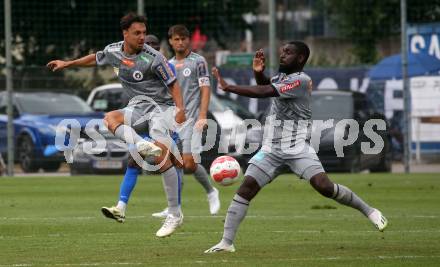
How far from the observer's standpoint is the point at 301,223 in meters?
14.2

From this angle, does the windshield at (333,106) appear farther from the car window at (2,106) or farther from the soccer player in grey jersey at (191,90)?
the soccer player in grey jersey at (191,90)

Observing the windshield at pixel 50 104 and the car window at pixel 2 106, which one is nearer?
the car window at pixel 2 106

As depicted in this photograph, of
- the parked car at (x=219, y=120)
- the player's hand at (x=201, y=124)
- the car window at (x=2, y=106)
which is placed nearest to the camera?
the player's hand at (x=201, y=124)

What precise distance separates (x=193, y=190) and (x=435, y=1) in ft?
33.1

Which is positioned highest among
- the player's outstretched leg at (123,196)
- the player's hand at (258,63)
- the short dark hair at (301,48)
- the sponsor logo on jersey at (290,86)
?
the short dark hair at (301,48)

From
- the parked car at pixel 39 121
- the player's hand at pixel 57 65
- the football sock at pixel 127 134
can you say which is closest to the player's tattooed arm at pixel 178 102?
the football sock at pixel 127 134

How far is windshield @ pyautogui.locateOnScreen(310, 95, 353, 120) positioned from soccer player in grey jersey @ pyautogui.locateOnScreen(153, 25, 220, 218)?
975 cm

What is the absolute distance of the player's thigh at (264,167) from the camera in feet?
36.7

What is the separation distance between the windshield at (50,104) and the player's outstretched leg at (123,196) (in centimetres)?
1293

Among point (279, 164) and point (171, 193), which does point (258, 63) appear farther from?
point (171, 193)

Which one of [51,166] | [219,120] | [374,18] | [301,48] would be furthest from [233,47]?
[301,48]

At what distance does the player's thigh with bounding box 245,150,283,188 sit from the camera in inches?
440

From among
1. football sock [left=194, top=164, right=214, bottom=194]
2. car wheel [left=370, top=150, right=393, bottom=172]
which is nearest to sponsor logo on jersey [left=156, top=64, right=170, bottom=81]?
football sock [left=194, top=164, right=214, bottom=194]

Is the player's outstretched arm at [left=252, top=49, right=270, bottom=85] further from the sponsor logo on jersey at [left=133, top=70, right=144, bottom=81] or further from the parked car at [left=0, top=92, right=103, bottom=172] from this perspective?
the parked car at [left=0, top=92, right=103, bottom=172]
